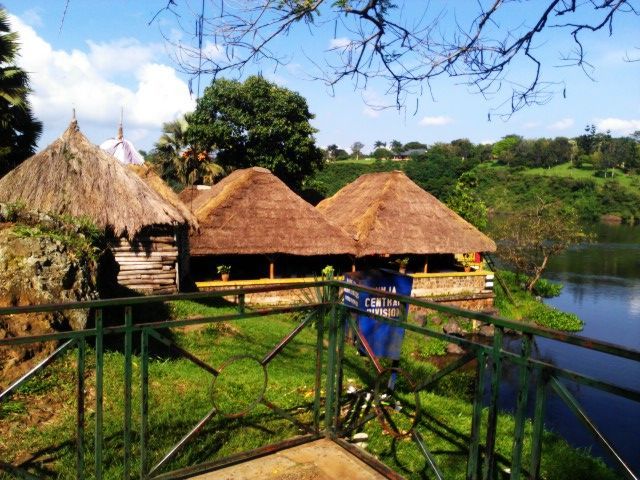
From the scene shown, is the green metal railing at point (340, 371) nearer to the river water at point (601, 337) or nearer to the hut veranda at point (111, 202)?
the river water at point (601, 337)

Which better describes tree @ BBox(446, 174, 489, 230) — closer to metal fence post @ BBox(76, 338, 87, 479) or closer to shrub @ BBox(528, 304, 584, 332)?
shrub @ BBox(528, 304, 584, 332)

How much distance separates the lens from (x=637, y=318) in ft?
58.2

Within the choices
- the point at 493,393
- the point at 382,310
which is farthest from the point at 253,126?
the point at 493,393

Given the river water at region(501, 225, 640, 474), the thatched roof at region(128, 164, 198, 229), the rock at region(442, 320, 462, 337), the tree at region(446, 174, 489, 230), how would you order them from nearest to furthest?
the river water at region(501, 225, 640, 474) → the thatched roof at region(128, 164, 198, 229) → the rock at region(442, 320, 462, 337) → the tree at region(446, 174, 489, 230)

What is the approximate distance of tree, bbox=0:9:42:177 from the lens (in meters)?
13.0

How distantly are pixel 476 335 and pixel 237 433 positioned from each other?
1225cm

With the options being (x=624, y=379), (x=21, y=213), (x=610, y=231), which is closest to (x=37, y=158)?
(x=21, y=213)

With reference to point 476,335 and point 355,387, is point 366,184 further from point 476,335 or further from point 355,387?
point 355,387

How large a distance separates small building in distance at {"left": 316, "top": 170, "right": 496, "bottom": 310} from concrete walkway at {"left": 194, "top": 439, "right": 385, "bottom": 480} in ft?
37.8

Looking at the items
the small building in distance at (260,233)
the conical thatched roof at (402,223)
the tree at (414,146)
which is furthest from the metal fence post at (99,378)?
the tree at (414,146)

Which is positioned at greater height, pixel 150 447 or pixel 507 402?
pixel 150 447

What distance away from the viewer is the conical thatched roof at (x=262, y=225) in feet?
45.0

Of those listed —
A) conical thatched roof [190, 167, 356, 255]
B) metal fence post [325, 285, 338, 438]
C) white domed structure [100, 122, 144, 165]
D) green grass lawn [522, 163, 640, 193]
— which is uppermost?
green grass lawn [522, 163, 640, 193]

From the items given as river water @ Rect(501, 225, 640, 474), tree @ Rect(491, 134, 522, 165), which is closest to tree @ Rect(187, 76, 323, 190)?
river water @ Rect(501, 225, 640, 474)
